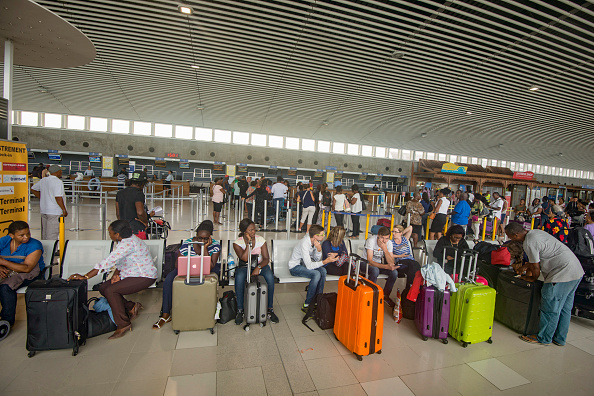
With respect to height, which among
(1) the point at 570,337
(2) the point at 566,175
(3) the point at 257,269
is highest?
(2) the point at 566,175

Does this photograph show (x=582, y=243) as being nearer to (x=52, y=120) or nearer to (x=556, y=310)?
(x=556, y=310)

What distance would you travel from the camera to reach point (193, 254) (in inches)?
142

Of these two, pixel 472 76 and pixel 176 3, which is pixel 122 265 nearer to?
pixel 176 3

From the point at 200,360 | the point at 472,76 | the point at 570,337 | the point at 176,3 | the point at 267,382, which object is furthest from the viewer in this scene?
the point at 472,76

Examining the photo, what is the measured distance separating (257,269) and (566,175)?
48.8m

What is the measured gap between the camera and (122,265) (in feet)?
10.8

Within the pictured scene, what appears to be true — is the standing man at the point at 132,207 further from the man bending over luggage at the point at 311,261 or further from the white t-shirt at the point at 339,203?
the white t-shirt at the point at 339,203

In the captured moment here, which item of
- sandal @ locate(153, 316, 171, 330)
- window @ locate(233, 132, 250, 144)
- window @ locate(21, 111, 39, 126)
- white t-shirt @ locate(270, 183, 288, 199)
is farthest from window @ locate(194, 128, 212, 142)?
sandal @ locate(153, 316, 171, 330)

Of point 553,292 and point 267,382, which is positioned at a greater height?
point 553,292

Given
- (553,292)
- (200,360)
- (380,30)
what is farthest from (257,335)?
(380,30)

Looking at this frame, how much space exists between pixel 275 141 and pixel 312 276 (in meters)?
21.7

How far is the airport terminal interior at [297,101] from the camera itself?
2.65 m

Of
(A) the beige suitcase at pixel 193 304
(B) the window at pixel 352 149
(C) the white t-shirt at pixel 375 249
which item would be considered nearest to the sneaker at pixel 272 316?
(A) the beige suitcase at pixel 193 304

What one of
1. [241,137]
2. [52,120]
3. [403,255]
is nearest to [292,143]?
[241,137]
